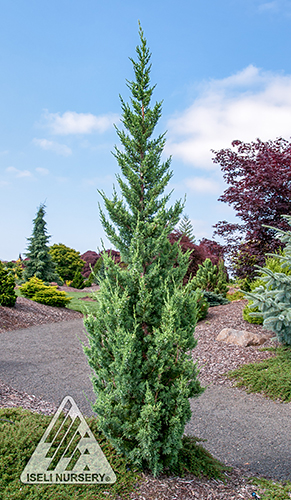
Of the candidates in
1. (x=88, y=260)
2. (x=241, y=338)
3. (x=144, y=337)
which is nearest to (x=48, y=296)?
(x=241, y=338)

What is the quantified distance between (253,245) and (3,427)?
400 inches

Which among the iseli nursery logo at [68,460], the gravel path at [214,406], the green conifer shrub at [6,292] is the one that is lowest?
the gravel path at [214,406]

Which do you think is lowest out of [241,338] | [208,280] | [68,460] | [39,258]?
[68,460]

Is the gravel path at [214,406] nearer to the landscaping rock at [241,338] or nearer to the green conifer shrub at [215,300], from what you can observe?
the landscaping rock at [241,338]

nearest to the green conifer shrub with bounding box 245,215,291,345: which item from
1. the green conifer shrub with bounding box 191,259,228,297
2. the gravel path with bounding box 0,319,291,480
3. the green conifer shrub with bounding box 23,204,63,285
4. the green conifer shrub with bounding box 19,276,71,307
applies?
the gravel path with bounding box 0,319,291,480

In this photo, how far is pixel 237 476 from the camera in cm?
358

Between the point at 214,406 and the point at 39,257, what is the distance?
18.3 m

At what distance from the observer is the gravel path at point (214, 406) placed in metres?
4.22

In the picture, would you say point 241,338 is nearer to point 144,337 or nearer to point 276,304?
point 276,304

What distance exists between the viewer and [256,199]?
1171 centimetres

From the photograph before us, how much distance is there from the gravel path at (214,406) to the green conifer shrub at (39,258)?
Answer: 1327 centimetres

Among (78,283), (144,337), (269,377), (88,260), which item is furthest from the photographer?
(88,260)

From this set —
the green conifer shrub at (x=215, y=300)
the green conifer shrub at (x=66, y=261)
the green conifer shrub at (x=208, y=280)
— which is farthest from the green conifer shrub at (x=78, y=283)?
the green conifer shrub at (x=215, y=300)

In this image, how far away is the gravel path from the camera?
13.9 feet
